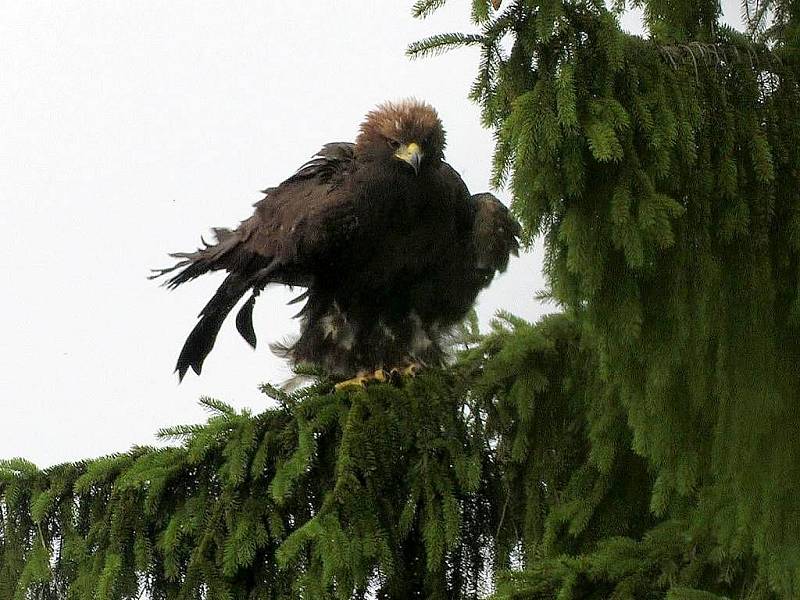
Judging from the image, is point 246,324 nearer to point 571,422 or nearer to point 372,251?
point 372,251

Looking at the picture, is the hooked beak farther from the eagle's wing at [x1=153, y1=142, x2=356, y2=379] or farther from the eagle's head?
the eagle's wing at [x1=153, y1=142, x2=356, y2=379]

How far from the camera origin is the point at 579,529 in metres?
3.42

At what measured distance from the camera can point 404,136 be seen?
5.05 m

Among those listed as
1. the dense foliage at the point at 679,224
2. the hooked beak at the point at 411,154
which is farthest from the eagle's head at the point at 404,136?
the dense foliage at the point at 679,224

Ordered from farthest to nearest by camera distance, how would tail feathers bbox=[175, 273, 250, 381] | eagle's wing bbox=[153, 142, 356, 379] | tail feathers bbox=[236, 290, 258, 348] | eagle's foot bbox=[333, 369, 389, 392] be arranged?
tail feathers bbox=[236, 290, 258, 348] < tail feathers bbox=[175, 273, 250, 381] < eagle's wing bbox=[153, 142, 356, 379] < eagle's foot bbox=[333, 369, 389, 392]

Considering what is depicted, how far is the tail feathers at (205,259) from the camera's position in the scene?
5.22 meters

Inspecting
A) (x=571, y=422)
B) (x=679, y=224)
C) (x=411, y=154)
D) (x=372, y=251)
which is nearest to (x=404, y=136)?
(x=411, y=154)

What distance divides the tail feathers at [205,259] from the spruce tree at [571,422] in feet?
3.55

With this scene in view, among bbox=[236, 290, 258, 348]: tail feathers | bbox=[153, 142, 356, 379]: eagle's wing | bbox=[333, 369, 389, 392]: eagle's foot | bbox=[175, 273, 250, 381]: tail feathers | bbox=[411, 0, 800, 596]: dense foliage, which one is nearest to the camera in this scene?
bbox=[411, 0, 800, 596]: dense foliage

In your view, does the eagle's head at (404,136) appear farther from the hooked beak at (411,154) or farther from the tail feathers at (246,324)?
the tail feathers at (246,324)

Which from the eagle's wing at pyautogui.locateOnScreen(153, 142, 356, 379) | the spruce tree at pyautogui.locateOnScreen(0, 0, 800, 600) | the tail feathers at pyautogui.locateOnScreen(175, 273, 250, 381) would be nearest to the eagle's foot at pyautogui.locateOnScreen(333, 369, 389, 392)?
the spruce tree at pyautogui.locateOnScreen(0, 0, 800, 600)

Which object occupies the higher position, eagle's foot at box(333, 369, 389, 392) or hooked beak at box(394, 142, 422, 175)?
hooked beak at box(394, 142, 422, 175)

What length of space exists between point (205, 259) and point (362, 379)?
106 centimetres

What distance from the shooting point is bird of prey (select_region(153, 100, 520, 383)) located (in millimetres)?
4887
